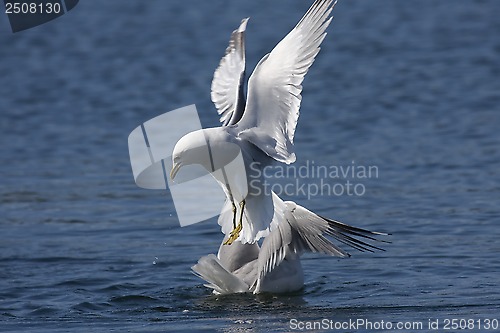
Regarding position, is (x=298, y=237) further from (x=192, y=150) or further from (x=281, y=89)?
(x=192, y=150)

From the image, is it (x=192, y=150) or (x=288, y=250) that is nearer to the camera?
(x=192, y=150)

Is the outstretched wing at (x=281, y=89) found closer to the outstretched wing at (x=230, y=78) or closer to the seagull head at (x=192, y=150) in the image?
the seagull head at (x=192, y=150)

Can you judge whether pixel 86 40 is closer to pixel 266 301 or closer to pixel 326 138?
pixel 326 138

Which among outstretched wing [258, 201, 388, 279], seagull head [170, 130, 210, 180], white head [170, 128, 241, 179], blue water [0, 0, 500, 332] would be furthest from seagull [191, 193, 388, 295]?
seagull head [170, 130, 210, 180]

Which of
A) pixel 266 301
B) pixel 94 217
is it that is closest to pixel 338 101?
pixel 94 217

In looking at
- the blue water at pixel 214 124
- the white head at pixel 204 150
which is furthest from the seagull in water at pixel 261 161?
the blue water at pixel 214 124

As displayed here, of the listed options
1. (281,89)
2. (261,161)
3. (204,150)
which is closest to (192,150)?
(204,150)

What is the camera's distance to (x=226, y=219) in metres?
8.23

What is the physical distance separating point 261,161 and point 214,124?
661 cm

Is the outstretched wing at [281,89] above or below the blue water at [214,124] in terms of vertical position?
above

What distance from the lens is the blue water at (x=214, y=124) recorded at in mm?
7961

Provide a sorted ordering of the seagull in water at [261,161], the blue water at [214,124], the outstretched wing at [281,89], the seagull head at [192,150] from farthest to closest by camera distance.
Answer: the blue water at [214,124] < the outstretched wing at [281,89] < the seagull in water at [261,161] < the seagull head at [192,150]

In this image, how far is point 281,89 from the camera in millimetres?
7316

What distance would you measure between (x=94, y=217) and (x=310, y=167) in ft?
8.57
